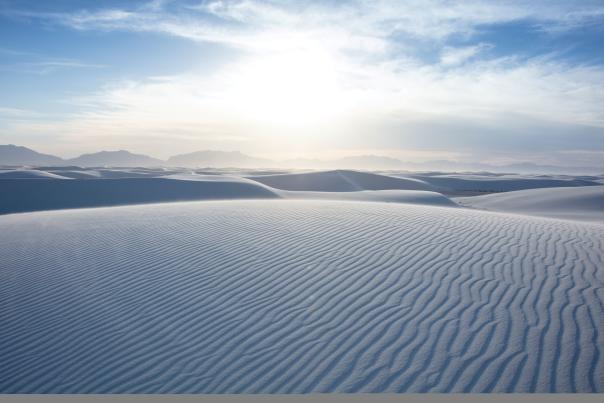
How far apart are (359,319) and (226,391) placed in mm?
1856

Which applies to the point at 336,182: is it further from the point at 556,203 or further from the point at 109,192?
the point at 109,192

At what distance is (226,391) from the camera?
4.02 m

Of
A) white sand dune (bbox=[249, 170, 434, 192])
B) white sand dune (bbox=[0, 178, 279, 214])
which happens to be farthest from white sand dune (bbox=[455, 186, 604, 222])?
white sand dune (bbox=[249, 170, 434, 192])

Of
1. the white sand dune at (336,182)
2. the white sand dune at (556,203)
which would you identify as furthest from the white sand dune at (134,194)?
the white sand dune at (336,182)

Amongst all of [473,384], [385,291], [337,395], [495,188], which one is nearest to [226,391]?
[337,395]

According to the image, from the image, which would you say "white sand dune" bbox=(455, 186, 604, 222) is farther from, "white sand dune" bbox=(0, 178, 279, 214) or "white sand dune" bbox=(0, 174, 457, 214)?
"white sand dune" bbox=(0, 178, 279, 214)

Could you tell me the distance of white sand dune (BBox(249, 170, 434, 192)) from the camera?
1720 inches

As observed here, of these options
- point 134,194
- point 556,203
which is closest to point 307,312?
point 556,203

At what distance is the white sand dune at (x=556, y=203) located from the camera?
21156 millimetres

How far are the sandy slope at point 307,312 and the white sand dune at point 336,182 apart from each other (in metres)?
34.1

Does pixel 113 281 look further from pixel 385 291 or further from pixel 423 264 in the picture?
pixel 423 264

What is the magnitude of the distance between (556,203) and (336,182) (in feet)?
77.3

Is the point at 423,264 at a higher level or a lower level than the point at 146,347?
higher

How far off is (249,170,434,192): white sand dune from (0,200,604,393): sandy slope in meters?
34.1
